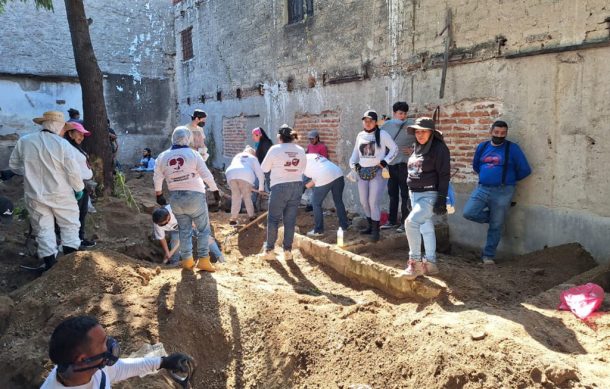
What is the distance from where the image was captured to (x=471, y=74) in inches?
234

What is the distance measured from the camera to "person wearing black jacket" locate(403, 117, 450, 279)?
4422 mm

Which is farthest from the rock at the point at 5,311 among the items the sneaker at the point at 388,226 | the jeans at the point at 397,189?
the jeans at the point at 397,189

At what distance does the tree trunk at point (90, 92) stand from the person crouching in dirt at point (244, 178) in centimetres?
231

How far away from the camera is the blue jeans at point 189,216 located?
5090 millimetres

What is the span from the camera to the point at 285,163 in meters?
5.72

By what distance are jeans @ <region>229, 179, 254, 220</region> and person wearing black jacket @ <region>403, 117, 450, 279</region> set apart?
4.19m

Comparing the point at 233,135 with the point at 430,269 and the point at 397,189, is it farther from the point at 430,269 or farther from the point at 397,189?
the point at 430,269

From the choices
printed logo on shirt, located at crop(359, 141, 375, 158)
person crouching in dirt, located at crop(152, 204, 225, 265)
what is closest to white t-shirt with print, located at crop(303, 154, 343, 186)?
printed logo on shirt, located at crop(359, 141, 375, 158)

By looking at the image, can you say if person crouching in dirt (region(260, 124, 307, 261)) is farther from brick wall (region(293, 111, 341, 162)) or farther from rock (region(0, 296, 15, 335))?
rock (region(0, 296, 15, 335))

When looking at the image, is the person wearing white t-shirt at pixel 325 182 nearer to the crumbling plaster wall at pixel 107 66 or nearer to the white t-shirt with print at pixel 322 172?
the white t-shirt with print at pixel 322 172

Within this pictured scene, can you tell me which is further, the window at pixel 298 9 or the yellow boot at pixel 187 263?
the window at pixel 298 9

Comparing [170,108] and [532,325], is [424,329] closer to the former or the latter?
[532,325]

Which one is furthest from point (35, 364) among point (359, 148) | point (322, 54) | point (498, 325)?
point (322, 54)

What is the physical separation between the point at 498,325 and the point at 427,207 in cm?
136
